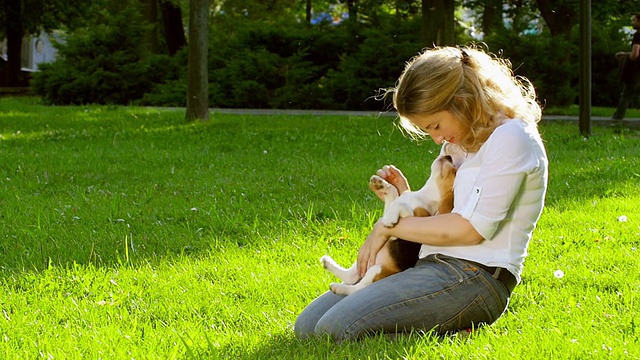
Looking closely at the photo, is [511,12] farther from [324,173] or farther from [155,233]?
[155,233]

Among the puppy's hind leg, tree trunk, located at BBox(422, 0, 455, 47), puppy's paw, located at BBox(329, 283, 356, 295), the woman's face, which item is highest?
tree trunk, located at BBox(422, 0, 455, 47)

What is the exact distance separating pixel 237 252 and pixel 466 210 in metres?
2.14

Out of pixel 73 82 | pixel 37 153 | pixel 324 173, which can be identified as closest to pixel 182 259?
pixel 324 173

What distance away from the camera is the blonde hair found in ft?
10.7

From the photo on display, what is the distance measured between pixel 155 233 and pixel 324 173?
275 cm

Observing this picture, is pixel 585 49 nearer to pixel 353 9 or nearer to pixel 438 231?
pixel 438 231

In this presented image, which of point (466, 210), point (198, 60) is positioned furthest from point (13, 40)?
point (466, 210)

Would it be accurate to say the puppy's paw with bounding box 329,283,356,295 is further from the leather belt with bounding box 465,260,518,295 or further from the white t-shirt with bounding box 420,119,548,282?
the leather belt with bounding box 465,260,518,295

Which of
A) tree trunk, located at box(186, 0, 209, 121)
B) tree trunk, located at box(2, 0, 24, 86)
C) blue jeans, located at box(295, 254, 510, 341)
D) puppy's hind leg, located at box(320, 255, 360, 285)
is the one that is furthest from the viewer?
tree trunk, located at box(2, 0, 24, 86)

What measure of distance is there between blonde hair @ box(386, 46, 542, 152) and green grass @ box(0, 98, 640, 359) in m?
0.86

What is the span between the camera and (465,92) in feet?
10.7

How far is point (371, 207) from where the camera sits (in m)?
6.35

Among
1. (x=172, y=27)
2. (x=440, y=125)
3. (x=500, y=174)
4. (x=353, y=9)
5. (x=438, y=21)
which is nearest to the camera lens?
(x=500, y=174)

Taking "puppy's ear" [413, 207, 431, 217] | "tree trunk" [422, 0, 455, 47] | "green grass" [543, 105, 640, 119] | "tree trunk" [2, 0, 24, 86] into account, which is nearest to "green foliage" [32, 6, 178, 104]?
"tree trunk" [422, 0, 455, 47]
